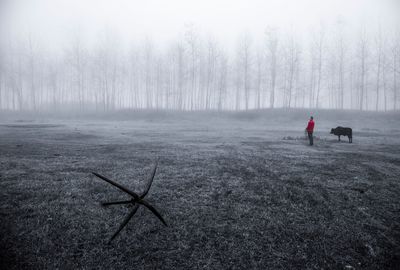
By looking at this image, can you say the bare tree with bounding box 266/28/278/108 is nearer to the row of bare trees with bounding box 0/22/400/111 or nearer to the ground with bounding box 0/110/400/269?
the row of bare trees with bounding box 0/22/400/111

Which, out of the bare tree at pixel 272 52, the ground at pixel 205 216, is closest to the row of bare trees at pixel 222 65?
the bare tree at pixel 272 52

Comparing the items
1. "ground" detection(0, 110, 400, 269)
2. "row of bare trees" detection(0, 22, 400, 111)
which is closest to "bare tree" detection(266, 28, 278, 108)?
"row of bare trees" detection(0, 22, 400, 111)

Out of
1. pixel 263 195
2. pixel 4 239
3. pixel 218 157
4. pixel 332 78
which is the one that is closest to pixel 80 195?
pixel 4 239

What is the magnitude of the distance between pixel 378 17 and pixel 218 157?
45076mm

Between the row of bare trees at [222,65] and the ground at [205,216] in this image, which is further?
the row of bare trees at [222,65]

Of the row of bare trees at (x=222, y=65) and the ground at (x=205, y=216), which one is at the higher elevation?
the row of bare trees at (x=222, y=65)

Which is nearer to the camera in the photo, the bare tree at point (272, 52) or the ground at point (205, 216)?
the ground at point (205, 216)

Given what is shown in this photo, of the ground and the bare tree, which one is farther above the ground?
the bare tree

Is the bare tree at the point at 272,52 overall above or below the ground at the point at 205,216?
above

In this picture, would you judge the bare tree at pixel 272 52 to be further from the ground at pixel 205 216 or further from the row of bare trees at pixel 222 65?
the ground at pixel 205 216

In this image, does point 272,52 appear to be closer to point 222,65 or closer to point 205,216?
point 222,65

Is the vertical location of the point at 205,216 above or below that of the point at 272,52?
below

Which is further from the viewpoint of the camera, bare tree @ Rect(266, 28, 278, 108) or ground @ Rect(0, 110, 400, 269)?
bare tree @ Rect(266, 28, 278, 108)

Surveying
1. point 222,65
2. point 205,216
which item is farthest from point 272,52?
point 205,216
